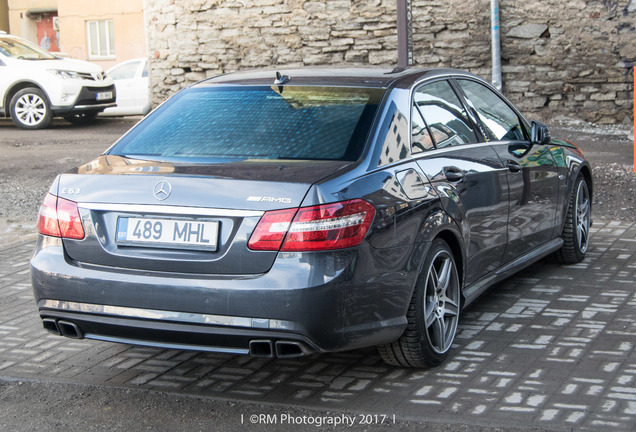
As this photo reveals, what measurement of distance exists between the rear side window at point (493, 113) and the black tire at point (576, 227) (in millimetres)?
853

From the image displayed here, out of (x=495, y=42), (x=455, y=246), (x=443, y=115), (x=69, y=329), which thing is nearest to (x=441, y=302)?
(x=455, y=246)

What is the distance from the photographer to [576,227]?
6871 millimetres

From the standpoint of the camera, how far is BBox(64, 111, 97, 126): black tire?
61.5 feet

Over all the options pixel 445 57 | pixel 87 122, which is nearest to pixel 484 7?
pixel 445 57

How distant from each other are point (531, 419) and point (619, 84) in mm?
13284

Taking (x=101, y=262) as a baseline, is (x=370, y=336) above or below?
below

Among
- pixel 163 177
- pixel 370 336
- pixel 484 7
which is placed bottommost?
pixel 370 336

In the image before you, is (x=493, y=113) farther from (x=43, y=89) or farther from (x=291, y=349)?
(x=43, y=89)

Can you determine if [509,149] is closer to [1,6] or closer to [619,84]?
[619,84]

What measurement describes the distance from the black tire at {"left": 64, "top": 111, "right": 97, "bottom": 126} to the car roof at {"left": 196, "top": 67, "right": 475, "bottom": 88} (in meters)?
13.8

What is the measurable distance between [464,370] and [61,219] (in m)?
2.11

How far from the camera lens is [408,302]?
4398mm

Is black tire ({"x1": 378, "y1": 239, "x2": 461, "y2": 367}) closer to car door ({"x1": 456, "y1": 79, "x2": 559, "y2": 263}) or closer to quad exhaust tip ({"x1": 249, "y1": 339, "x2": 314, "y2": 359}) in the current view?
quad exhaust tip ({"x1": 249, "y1": 339, "x2": 314, "y2": 359})

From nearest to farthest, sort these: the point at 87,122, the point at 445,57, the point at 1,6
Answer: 1. the point at 445,57
2. the point at 87,122
3. the point at 1,6
